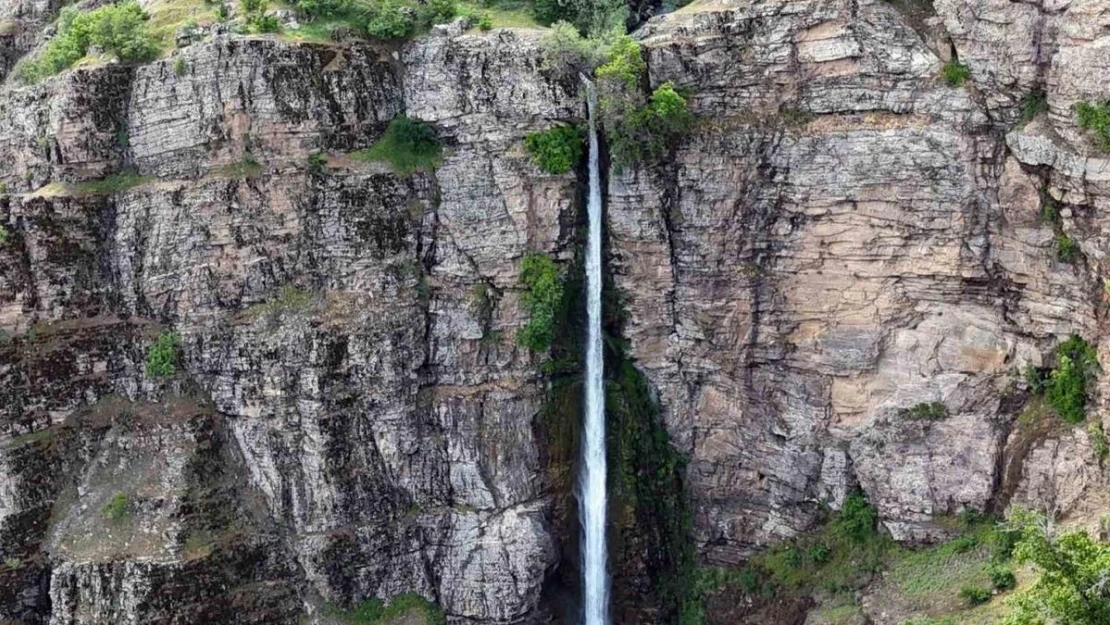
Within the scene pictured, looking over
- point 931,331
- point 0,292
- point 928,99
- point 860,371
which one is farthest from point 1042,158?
point 0,292

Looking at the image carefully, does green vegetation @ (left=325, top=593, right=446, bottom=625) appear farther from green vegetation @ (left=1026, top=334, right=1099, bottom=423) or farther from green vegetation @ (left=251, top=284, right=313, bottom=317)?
green vegetation @ (left=1026, top=334, right=1099, bottom=423)

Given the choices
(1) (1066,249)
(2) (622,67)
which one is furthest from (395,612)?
(1) (1066,249)

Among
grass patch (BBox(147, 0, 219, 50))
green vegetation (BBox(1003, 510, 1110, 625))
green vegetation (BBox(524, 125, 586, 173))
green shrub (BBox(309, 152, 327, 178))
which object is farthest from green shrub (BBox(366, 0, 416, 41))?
green vegetation (BBox(1003, 510, 1110, 625))

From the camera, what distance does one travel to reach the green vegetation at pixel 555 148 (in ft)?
89.0

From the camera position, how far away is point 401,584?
28156mm

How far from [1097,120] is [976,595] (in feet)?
34.7

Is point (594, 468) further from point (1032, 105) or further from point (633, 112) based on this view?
point (1032, 105)

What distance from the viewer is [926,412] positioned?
84.5 feet

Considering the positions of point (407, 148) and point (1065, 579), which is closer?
point (1065, 579)

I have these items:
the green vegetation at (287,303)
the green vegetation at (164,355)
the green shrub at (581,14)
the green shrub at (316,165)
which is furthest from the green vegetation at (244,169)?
the green shrub at (581,14)

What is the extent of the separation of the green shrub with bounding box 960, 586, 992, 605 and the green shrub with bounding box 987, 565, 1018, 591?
0.92ft

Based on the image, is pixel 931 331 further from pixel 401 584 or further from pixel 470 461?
pixel 401 584

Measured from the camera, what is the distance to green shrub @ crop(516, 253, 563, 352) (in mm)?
27469

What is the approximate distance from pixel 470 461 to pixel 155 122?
1234 cm
